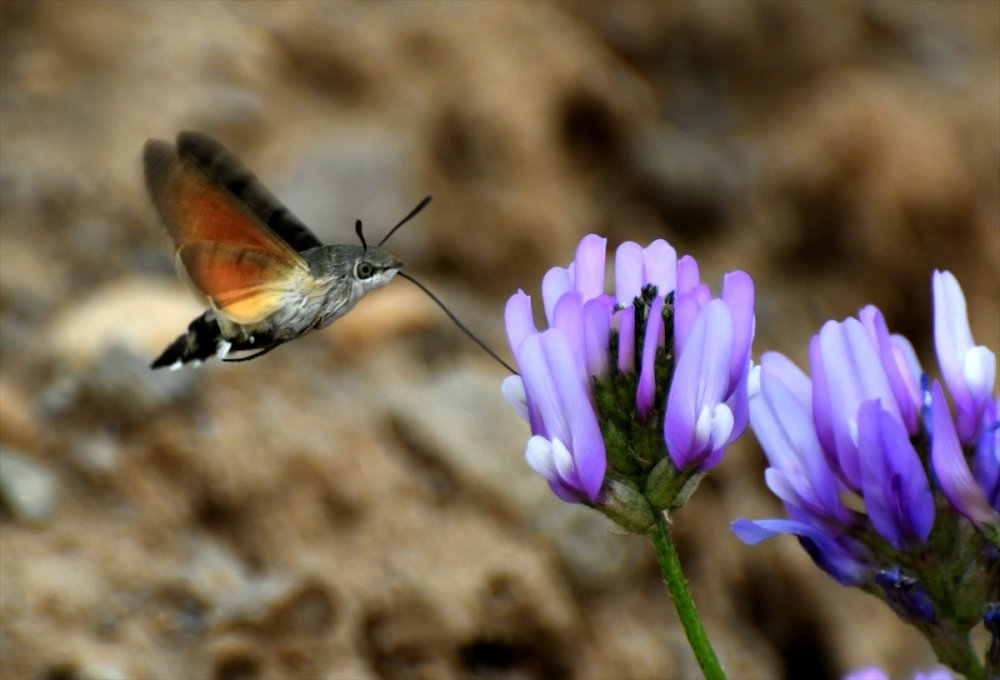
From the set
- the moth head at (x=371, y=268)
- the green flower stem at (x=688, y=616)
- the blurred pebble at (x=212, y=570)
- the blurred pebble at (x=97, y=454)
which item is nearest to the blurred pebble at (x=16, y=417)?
the blurred pebble at (x=97, y=454)

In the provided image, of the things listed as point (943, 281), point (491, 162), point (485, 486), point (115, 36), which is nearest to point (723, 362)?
point (943, 281)

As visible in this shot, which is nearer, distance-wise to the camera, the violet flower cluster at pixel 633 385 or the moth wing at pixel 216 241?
the violet flower cluster at pixel 633 385

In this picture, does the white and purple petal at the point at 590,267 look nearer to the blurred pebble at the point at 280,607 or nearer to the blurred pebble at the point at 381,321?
the blurred pebble at the point at 280,607

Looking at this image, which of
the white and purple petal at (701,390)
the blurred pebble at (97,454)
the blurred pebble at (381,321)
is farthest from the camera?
the blurred pebble at (381,321)

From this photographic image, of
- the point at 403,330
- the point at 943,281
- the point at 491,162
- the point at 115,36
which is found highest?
the point at 115,36

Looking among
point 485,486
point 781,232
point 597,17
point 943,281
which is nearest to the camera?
point 943,281

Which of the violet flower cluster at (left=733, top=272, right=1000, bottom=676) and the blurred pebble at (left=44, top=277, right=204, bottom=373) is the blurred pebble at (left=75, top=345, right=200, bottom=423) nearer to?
the blurred pebble at (left=44, top=277, right=204, bottom=373)

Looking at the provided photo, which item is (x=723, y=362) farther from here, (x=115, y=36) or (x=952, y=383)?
(x=115, y=36)
